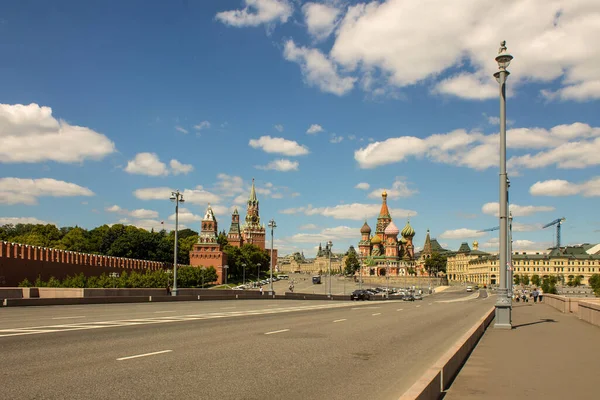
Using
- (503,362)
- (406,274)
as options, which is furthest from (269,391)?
(406,274)

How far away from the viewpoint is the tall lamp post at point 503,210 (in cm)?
1991

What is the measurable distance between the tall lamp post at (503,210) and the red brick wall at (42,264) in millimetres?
48189

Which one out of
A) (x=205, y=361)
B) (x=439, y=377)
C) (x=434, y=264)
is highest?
(x=439, y=377)

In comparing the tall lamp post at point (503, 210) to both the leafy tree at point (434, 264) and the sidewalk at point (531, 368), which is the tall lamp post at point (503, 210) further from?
the leafy tree at point (434, 264)

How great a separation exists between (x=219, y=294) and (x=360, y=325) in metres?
28.4

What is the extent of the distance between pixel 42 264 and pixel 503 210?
53804mm

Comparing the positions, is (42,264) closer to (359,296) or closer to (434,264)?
(359,296)

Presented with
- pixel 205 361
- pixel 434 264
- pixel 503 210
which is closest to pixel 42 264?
pixel 503 210

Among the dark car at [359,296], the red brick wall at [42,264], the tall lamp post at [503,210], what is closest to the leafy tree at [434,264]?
the dark car at [359,296]

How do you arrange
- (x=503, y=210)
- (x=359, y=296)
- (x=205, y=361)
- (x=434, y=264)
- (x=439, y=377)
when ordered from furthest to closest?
(x=434, y=264) < (x=359, y=296) < (x=503, y=210) < (x=205, y=361) < (x=439, y=377)

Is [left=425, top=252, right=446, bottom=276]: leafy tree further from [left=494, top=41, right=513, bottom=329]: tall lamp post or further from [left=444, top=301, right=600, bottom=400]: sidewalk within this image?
[left=444, top=301, right=600, bottom=400]: sidewalk

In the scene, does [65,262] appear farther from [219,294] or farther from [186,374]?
[186,374]

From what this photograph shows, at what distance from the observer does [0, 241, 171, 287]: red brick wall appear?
2110 inches

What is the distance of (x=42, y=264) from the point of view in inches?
2362
